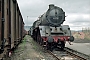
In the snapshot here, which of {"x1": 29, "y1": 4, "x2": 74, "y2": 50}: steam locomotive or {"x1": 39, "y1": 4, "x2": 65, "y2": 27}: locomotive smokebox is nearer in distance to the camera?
{"x1": 29, "y1": 4, "x2": 74, "y2": 50}: steam locomotive

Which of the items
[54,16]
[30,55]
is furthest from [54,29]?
[30,55]

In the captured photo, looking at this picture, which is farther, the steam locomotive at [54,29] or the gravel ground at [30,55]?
the steam locomotive at [54,29]

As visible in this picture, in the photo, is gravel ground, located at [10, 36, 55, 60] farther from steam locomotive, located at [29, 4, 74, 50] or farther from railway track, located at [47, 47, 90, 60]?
steam locomotive, located at [29, 4, 74, 50]

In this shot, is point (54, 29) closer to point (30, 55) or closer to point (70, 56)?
point (70, 56)

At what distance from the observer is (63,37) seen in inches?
522

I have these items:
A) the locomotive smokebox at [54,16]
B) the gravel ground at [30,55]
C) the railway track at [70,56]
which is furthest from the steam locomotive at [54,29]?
the railway track at [70,56]

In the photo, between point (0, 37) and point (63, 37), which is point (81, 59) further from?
point (0, 37)

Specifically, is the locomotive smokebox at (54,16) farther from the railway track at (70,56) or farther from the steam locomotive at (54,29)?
the railway track at (70,56)

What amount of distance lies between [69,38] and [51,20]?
2.13m

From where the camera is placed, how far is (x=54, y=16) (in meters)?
14.0

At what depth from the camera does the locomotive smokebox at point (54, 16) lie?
1385cm

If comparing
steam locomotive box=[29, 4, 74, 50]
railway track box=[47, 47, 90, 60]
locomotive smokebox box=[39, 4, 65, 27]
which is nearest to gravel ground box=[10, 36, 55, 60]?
railway track box=[47, 47, 90, 60]

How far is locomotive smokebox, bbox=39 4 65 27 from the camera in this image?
1385 centimetres

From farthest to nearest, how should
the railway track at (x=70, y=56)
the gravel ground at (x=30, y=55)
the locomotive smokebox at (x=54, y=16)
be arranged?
the locomotive smokebox at (x=54, y=16) → the gravel ground at (x=30, y=55) → the railway track at (x=70, y=56)
